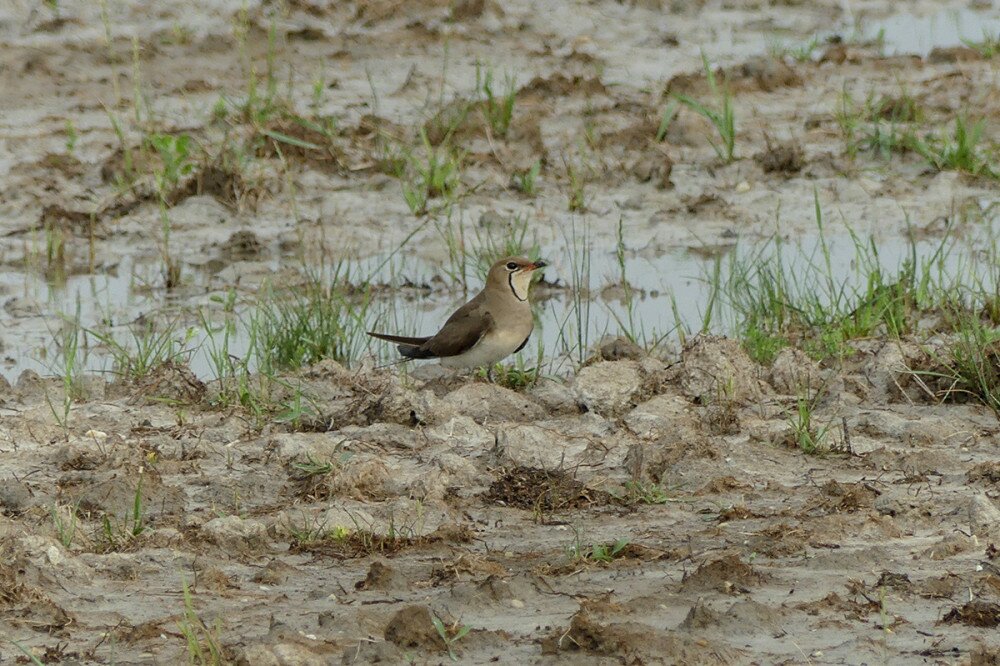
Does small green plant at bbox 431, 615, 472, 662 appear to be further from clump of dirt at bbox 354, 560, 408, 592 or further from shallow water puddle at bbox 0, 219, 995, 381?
shallow water puddle at bbox 0, 219, 995, 381

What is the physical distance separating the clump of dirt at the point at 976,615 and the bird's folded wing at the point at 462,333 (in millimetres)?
2899

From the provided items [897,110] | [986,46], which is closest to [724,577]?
[897,110]

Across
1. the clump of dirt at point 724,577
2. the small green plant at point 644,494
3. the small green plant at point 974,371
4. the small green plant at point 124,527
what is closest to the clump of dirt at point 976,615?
the clump of dirt at point 724,577

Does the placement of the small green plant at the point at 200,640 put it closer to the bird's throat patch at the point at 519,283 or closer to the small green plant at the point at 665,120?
the bird's throat patch at the point at 519,283

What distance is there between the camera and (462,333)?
6863 millimetres

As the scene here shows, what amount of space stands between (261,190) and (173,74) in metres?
2.74

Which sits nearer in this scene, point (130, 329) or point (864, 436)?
point (864, 436)

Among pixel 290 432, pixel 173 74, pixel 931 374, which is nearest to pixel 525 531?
pixel 290 432

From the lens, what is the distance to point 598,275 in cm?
880

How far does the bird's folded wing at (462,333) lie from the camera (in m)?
6.82

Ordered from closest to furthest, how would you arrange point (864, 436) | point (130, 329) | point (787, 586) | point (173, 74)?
point (787, 586), point (864, 436), point (130, 329), point (173, 74)

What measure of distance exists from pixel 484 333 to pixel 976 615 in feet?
9.71

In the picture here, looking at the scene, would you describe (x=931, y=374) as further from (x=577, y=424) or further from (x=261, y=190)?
(x=261, y=190)

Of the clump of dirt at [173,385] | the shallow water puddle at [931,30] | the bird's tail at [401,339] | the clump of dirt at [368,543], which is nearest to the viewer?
the clump of dirt at [368,543]
